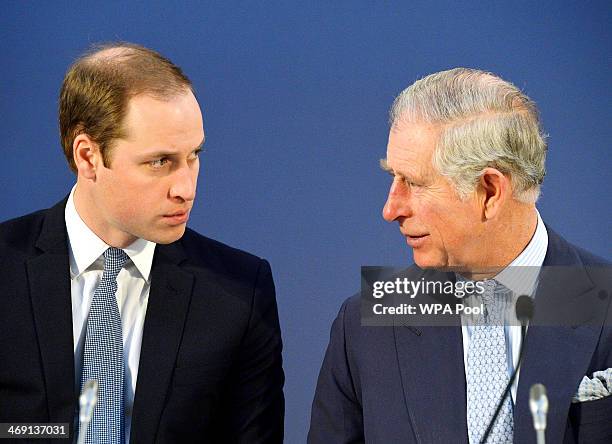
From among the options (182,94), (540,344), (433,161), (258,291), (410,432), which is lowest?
(410,432)

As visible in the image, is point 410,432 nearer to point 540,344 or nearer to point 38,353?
point 540,344

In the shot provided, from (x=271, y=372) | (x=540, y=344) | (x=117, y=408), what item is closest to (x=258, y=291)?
(x=271, y=372)

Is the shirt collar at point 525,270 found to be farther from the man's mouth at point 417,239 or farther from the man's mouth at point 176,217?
the man's mouth at point 176,217

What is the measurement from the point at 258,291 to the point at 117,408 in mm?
355

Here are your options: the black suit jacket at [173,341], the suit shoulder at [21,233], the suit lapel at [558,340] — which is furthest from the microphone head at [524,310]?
the suit shoulder at [21,233]

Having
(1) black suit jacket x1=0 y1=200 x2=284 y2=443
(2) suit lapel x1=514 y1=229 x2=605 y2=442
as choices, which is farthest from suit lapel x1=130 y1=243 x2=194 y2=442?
(2) suit lapel x1=514 y1=229 x2=605 y2=442

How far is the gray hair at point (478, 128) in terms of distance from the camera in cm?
189

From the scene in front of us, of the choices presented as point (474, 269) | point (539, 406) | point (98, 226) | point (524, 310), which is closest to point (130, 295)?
point (98, 226)

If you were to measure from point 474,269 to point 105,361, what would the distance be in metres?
0.65

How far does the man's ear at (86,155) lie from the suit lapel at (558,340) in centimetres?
80

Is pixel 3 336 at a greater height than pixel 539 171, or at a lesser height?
lesser

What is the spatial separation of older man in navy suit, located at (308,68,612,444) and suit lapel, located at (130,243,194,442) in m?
0.30

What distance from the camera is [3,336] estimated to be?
1.97 m

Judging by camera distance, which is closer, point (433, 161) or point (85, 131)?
point (433, 161)
